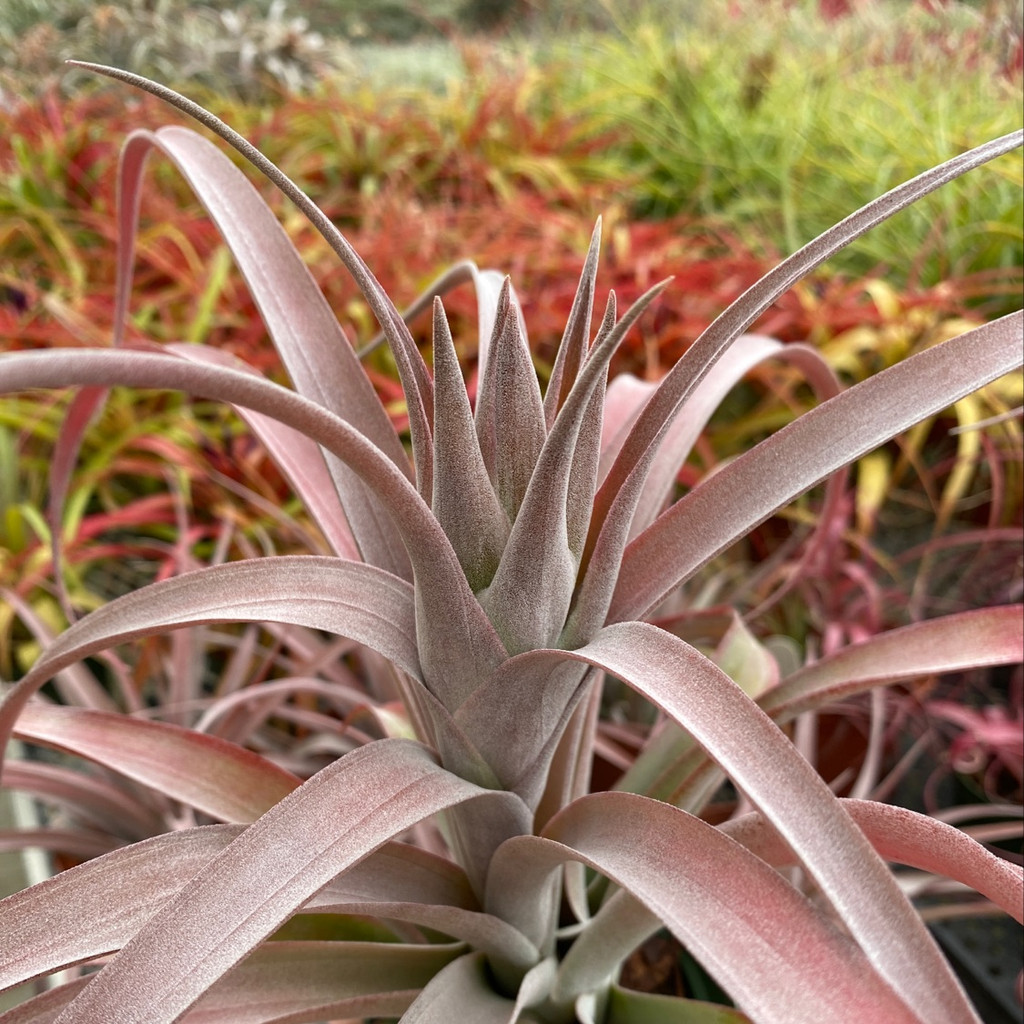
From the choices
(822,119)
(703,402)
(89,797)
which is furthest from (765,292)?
(822,119)

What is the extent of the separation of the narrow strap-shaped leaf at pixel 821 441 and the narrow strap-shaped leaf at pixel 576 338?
0.07 m

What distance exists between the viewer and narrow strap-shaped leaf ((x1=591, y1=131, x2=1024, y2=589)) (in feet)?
0.91

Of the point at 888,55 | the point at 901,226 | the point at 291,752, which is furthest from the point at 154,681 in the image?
the point at 888,55

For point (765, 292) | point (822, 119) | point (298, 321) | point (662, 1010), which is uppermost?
point (822, 119)

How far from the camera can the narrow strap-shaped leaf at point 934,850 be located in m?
0.25

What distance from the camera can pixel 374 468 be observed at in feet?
0.85

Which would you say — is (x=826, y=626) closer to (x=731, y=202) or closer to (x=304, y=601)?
(x=304, y=601)

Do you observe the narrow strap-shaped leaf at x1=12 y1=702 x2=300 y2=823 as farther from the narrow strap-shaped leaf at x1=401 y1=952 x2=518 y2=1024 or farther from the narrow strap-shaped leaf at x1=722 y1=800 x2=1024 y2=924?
the narrow strap-shaped leaf at x1=722 y1=800 x2=1024 y2=924

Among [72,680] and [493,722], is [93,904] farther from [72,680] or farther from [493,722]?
[72,680]

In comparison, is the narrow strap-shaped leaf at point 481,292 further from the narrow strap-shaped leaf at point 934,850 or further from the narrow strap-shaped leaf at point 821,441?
the narrow strap-shaped leaf at point 934,850

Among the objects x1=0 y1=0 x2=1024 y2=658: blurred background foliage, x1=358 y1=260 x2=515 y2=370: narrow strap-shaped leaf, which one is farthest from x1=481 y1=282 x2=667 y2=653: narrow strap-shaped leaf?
x1=0 y1=0 x2=1024 y2=658: blurred background foliage

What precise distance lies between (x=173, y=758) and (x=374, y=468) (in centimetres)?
22

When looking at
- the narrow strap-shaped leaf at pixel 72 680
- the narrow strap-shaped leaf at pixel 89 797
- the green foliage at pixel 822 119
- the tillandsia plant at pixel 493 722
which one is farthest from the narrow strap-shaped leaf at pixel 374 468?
the green foliage at pixel 822 119

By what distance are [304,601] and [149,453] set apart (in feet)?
2.87
